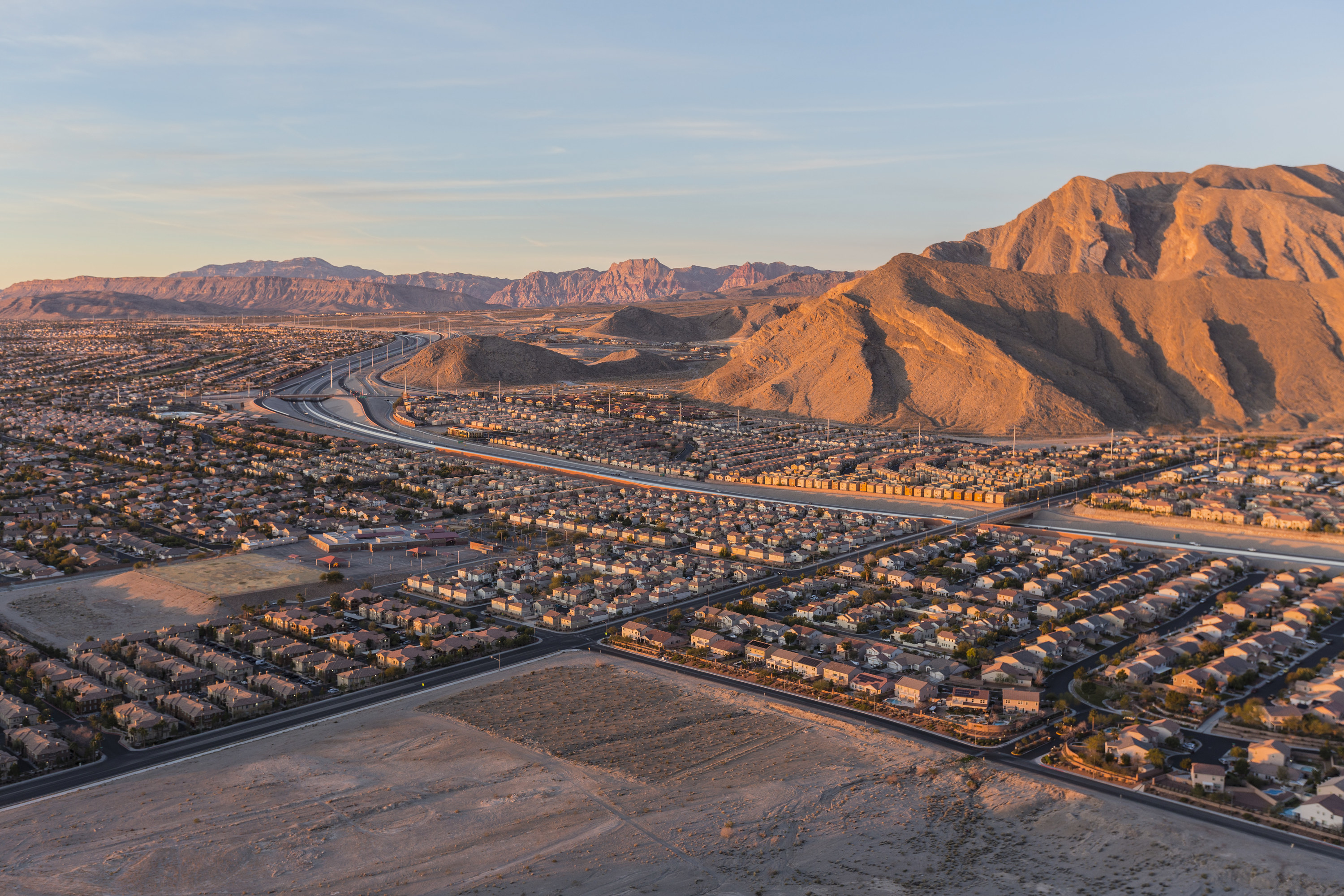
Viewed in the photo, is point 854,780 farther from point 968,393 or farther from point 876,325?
point 876,325

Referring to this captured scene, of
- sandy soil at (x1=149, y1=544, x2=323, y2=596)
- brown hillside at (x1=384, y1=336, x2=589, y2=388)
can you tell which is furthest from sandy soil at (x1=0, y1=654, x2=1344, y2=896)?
brown hillside at (x1=384, y1=336, x2=589, y2=388)

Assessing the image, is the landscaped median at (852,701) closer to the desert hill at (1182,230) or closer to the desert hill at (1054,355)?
the desert hill at (1054,355)

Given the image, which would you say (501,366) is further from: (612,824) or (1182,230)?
(612,824)

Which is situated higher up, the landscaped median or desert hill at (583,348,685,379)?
desert hill at (583,348,685,379)

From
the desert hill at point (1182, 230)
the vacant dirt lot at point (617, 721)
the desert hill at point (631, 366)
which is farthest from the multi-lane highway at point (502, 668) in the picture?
the desert hill at point (631, 366)

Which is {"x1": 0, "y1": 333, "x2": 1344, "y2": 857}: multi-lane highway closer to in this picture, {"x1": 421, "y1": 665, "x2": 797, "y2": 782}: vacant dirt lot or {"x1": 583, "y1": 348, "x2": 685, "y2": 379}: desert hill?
{"x1": 421, "y1": 665, "x2": 797, "y2": 782}: vacant dirt lot

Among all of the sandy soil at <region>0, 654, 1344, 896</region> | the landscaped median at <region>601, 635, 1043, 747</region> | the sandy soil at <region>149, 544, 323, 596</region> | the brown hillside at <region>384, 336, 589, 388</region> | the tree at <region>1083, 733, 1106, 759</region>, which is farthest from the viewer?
the brown hillside at <region>384, 336, 589, 388</region>

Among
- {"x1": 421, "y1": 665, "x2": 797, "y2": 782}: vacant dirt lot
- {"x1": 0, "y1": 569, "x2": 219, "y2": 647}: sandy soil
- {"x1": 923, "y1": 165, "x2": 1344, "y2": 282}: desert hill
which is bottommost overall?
{"x1": 421, "y1": 665, "x2": 797, "y2": 782}: vacant dirt lot
